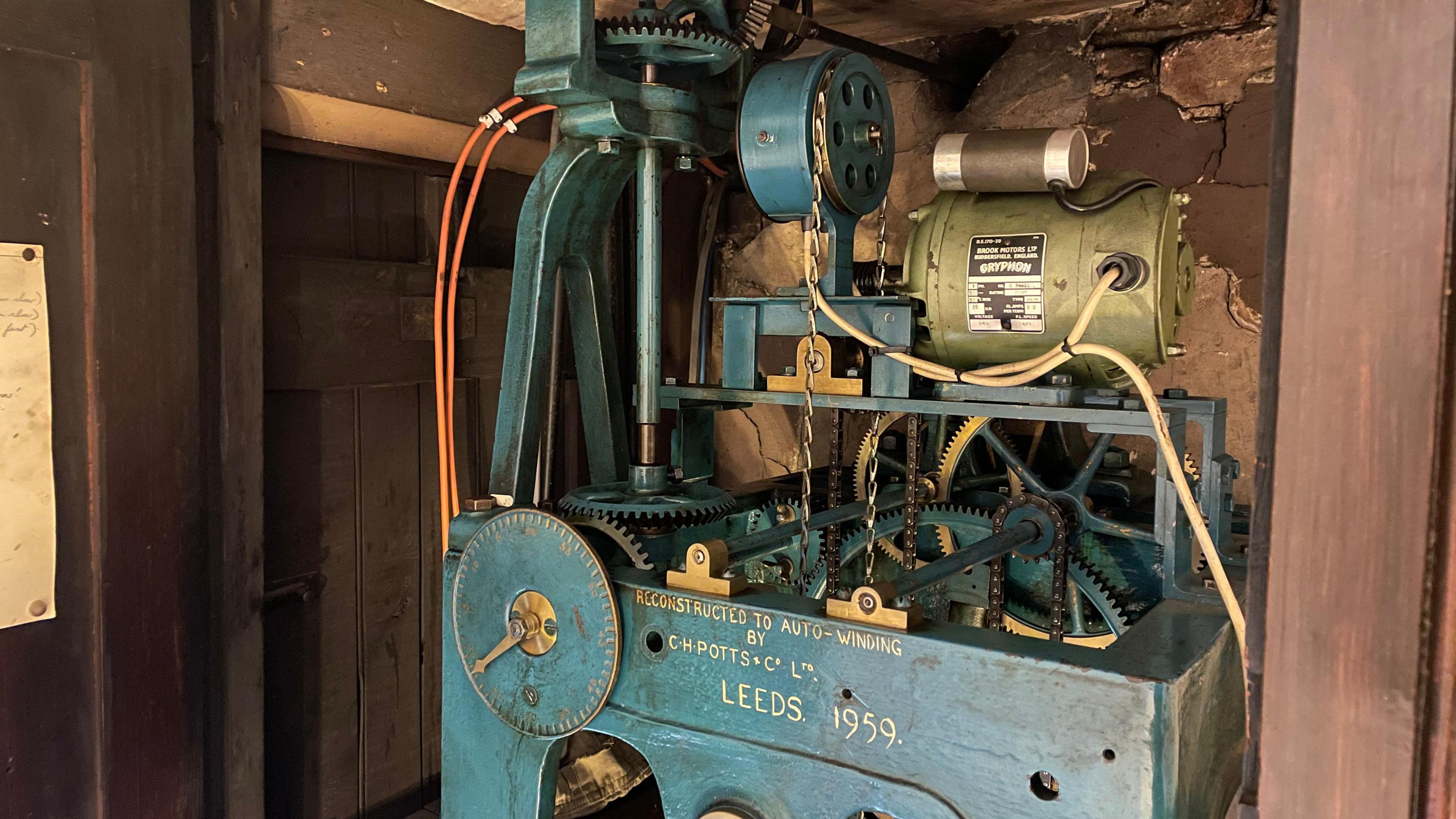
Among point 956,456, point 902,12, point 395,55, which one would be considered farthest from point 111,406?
point 902,12

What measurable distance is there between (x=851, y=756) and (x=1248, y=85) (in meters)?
1.61

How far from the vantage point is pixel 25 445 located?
1.44 meters

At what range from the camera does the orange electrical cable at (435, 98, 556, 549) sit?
172 cm

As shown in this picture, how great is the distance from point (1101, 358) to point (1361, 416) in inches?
25.2

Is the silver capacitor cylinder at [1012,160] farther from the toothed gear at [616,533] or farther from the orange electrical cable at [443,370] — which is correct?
the orange electrical cable at [443,370]

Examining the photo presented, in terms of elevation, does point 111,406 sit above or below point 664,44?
below

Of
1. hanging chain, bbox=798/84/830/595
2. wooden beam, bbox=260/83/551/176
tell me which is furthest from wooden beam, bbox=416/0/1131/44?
hanging chain, bbox=798/84/830/595

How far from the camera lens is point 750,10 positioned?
1.52 meters

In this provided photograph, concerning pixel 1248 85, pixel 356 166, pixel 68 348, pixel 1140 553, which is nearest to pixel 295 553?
pixel 68 348

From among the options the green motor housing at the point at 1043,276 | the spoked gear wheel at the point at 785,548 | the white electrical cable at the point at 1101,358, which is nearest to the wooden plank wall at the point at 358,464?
the spoked gear wheel at the point at 785,548

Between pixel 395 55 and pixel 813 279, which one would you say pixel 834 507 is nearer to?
pixel 813 279

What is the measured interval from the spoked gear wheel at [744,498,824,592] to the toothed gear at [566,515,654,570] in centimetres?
55

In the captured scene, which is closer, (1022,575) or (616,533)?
(616,533)

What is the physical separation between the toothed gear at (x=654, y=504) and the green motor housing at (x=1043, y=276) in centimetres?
38
